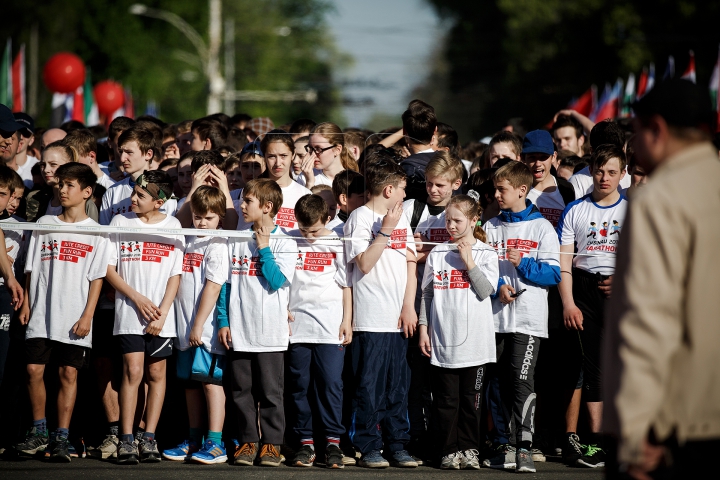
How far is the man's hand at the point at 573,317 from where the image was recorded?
687 centimetres

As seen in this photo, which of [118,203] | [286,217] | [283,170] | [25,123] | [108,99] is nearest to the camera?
[286,217]

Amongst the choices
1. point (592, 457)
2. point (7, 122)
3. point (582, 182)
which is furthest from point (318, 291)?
point (7, 122)

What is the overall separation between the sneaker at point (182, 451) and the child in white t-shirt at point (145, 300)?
0.37ft

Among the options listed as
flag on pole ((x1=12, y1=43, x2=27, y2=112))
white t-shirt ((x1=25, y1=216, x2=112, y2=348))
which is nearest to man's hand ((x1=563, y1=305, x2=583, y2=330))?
white t-shirt ((x1=25, y1=216, x2=112, y2=348))

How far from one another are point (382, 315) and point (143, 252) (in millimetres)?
1923

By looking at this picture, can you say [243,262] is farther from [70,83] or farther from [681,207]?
[70,83]

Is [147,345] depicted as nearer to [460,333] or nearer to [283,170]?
[283,170]

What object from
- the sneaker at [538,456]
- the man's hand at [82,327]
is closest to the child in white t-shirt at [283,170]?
the man's hand at [82,327]

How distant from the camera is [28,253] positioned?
6871 mm

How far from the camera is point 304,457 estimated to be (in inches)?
265

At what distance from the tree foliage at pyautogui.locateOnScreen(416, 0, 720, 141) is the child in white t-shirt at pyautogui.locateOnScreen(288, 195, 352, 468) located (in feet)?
58.9

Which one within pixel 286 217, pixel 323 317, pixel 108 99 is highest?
pixel 108 99

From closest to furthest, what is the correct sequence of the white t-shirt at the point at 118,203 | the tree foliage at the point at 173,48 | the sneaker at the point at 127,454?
the sneaker at the point at 127,454, the white t-shirt at the point at 118,203, the tree foliage at the point at 173,48

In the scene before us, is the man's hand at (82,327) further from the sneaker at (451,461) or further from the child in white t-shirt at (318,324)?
the sneaker at (451,461)
